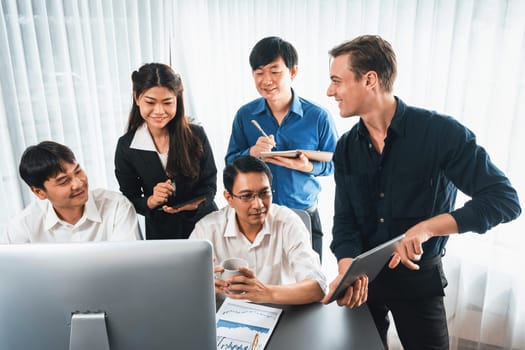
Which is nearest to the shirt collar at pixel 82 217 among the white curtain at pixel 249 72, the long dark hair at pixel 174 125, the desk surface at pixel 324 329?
the long dark hair at pixel 174 125

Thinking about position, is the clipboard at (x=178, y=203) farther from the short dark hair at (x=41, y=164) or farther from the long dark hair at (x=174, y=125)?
the short dark hair at (x=41, y=164)

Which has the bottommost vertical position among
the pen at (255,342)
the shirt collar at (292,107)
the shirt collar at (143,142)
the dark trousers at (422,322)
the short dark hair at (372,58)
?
the dark trousers at (422,322)

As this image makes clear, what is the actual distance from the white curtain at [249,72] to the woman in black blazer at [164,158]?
77 centimetres

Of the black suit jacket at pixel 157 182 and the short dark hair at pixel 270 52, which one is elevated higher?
the short dark hair at pixel 270 52

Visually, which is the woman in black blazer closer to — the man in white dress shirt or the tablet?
the man in white dress shirt

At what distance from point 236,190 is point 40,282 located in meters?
0.86

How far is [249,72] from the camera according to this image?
2.84m

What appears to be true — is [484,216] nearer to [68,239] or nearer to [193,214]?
[193,214]

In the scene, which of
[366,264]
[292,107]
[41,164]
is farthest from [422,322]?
[41,164]

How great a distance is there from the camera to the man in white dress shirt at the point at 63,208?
1.60m

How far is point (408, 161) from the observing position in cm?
148

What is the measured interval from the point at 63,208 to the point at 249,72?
155 cm

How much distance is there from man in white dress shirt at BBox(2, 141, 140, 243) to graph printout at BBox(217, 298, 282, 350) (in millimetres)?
577

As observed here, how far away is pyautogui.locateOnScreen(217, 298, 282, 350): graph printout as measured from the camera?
120cm
